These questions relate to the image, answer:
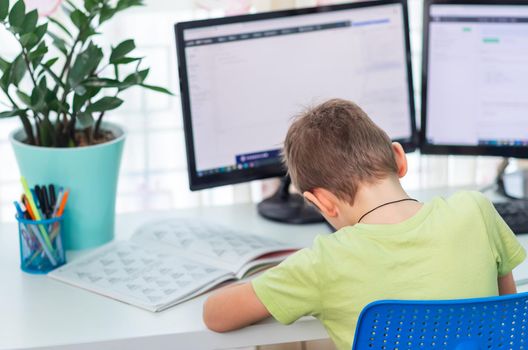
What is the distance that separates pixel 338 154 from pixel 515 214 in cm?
63

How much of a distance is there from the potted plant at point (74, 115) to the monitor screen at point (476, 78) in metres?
0.57

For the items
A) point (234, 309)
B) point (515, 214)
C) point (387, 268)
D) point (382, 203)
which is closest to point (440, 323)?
point (387, 268)

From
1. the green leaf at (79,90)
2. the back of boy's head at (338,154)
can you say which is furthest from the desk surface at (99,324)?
the green leaf at (79,90)

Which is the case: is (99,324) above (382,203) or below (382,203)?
below

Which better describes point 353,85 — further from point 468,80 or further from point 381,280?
point 381,280

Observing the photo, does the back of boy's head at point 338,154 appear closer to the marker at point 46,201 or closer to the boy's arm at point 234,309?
the boy's arm at point 234,309

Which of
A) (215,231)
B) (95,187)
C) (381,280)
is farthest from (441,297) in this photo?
(95,187)

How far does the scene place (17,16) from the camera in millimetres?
1610

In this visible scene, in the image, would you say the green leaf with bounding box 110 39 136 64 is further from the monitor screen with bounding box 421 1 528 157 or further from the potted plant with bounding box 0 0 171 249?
the monitor screen with bounding box 421 1 528 157

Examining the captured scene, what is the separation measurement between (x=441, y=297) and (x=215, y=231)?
60cm

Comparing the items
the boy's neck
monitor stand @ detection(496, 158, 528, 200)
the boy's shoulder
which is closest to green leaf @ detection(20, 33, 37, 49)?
the boy's neck

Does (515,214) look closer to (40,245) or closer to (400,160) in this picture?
(400,160)

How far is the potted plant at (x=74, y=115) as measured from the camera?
1633mm

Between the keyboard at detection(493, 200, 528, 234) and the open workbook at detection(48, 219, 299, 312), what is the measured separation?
435 mm
